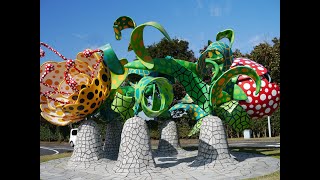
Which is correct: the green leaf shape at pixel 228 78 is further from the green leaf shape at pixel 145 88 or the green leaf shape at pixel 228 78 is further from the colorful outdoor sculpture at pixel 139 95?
the green leaf shape at pixel 145 88

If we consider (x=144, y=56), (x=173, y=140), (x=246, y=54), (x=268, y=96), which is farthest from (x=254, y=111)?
(x=246, y=54)

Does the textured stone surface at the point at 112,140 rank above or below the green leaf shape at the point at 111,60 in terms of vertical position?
below

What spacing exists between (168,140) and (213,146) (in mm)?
4157

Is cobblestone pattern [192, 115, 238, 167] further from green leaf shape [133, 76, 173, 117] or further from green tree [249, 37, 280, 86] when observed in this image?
green tree [249, 37, 280, 86]

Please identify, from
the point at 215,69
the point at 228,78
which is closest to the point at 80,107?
the point at 228,78

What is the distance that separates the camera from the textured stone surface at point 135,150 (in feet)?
29.8

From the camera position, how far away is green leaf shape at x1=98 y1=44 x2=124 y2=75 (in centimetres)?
1073

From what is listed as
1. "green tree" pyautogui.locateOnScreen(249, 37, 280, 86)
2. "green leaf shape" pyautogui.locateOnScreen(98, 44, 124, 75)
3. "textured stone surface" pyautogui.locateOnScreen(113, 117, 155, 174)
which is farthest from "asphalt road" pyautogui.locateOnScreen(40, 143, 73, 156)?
"green tree" pyautogui.locateOnScreen(249, 37, 280, 86)

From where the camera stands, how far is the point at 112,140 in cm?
1252

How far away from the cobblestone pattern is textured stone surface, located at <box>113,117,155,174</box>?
64.5 inches

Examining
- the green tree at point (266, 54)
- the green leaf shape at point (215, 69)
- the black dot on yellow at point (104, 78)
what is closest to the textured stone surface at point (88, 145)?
the black dot on yellow at point (104, 78)

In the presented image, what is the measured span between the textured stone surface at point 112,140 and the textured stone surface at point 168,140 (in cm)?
195

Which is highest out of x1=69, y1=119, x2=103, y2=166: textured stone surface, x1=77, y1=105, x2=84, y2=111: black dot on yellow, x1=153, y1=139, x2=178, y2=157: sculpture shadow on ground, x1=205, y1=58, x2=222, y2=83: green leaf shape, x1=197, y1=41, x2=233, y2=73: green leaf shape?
x1=197, y1=41, x2=233, y2=73: green leaf shape

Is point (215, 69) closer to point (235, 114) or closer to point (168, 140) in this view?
point (235, 114)
